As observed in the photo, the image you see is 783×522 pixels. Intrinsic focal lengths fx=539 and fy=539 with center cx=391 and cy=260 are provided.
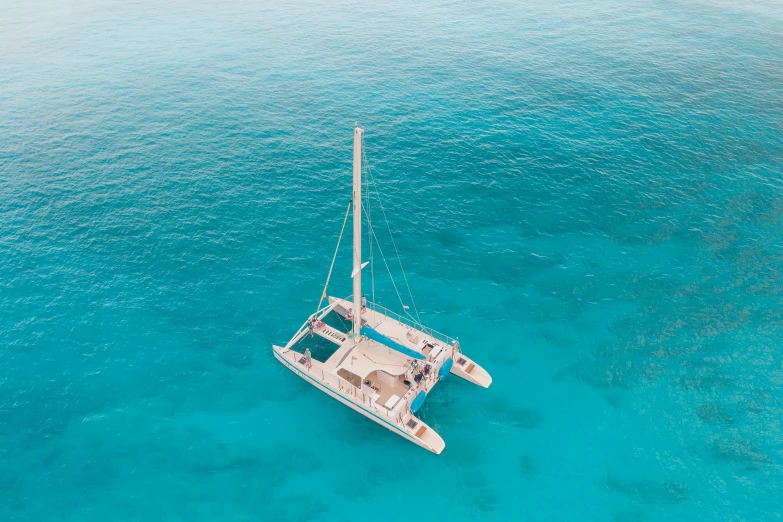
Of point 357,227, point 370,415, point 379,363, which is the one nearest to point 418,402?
point 370,415

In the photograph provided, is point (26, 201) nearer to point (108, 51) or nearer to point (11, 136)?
point (11, 136)

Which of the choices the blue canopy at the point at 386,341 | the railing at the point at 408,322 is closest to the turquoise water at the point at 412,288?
the railing at the point at 408,322

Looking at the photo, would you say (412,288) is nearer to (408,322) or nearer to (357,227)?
(408,322)

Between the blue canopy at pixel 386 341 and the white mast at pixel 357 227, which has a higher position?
the white mast at pixel 357 227

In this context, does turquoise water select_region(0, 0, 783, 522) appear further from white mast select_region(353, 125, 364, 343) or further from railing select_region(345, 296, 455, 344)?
white mast select_region(353, 125, 364, 343)

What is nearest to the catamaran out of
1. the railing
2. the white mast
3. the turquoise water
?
the white mast

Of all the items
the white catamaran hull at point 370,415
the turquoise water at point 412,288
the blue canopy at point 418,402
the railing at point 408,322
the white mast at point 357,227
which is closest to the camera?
the white mast at point 357,227

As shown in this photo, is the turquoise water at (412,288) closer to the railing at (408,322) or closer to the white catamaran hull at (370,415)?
the white catamaran hull at (370,415)

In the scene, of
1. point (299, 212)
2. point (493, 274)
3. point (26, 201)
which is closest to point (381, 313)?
point (493, 274)

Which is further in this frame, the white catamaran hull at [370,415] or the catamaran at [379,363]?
the catamaran at [379,363]
